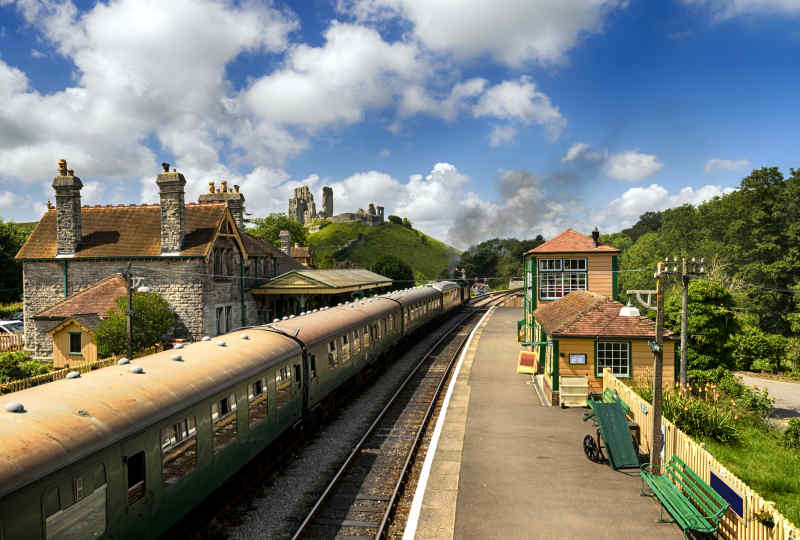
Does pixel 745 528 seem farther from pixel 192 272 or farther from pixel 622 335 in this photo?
pixel 192 272

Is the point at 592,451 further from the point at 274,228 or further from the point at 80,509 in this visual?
the point at 274,228

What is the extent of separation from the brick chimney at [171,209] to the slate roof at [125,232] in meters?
0.55

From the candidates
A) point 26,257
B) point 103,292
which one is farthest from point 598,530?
point 26,257

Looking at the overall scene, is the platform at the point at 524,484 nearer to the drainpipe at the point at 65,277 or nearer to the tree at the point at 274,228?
the drainpipe at the point at 65,277

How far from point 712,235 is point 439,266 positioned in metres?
75.2

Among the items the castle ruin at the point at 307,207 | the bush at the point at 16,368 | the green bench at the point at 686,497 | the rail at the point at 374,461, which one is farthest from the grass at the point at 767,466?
the castle ruin at the point at 307,207

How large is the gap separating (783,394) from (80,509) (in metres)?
35.1

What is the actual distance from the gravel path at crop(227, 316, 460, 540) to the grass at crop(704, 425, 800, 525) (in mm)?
9604

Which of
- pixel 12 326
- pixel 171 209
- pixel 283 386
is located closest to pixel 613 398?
pixel 283 386

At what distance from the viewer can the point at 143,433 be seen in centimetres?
707

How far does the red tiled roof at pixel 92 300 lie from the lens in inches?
971

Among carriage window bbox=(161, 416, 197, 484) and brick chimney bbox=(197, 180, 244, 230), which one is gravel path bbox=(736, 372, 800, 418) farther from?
brick chimney bbox=(197, 180, 244, 230)

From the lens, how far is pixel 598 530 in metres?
9.09

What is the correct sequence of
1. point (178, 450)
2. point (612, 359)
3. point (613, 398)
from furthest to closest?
point (612, 359) < point (613, 398) < point (178, 450)
